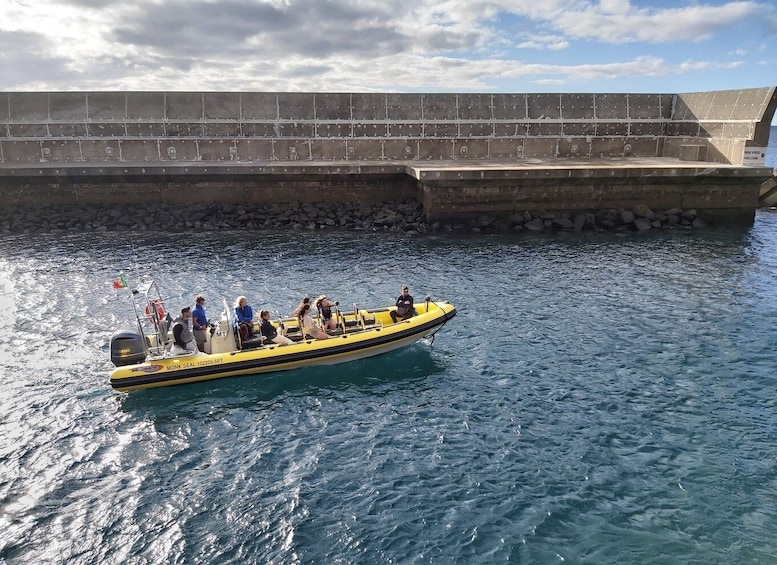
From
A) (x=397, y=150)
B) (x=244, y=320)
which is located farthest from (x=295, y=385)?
(x=397, y=150)

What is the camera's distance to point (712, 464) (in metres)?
9.75

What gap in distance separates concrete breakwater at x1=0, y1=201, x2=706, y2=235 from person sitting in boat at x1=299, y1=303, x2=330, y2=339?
12720mm

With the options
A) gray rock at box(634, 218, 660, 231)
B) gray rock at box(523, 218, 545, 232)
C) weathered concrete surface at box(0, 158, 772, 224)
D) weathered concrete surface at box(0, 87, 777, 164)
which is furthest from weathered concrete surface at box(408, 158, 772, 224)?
weathered concrete surface at box(0, 87, 777, 164)

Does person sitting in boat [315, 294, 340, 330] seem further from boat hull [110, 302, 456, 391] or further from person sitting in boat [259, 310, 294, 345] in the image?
person sitting in boat [259, 310, 294, 345]

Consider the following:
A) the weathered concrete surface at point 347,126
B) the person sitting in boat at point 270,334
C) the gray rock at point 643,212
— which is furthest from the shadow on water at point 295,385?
the weathered concrete surface at point 347,126

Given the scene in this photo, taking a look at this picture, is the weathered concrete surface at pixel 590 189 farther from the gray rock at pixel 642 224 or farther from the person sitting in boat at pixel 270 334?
the person sitting in boat at pixel 270 334

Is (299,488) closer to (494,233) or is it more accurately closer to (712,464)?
(712,464)

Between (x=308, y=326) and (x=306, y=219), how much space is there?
Result: 14401mm

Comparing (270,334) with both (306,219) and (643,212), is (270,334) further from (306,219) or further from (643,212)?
(643,212)

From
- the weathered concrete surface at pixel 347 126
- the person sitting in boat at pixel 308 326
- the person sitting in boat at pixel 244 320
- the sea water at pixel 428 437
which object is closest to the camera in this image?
the sea water at pixel 428 437

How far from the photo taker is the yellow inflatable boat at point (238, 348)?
12195mm

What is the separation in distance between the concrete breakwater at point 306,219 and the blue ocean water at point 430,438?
748cm

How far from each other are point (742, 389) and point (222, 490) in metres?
10.1

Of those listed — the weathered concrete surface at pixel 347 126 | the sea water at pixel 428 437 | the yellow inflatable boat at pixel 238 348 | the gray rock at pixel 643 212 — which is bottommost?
the sea water at pixel 428 437
